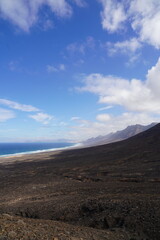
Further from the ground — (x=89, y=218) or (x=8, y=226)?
(x=8, y=226)

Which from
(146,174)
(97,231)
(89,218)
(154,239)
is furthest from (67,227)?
(146,174)

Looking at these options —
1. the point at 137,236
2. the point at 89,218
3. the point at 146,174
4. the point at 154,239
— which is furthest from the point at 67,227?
the point at 146,174

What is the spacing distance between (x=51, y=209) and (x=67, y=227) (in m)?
4.61

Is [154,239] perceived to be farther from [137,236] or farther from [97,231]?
[97,231]

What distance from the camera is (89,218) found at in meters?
12.5

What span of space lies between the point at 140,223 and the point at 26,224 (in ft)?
21.6

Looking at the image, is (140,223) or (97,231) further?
(140,223)

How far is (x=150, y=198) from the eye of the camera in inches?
559

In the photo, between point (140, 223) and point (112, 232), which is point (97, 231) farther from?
point (140, 223)

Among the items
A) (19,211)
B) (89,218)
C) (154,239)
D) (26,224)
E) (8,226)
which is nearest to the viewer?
(154,239)

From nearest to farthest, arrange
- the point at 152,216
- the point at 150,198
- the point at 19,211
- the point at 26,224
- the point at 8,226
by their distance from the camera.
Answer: the point at 8,226 → the point at 26,224 → the point at 152,216 → the point at 150,198 → the point at 19,211

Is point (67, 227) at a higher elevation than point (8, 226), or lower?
lower

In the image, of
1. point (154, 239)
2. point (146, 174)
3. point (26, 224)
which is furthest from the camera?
point (146, 174)

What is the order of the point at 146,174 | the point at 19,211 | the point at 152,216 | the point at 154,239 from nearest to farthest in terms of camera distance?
the point at 154,239 → the point at 152,216 → the point at 19,211 → the point at 146,174
